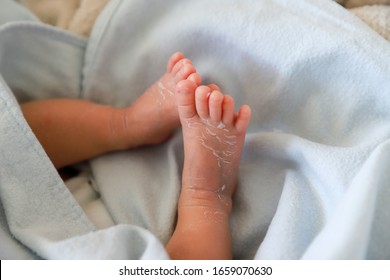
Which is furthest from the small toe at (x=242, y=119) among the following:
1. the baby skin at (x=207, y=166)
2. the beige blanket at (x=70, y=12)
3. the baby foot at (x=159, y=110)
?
the beige blanket at (x=70, y=12)

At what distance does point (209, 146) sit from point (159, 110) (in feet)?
0.44

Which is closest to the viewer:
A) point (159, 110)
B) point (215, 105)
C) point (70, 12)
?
point (215, 105)

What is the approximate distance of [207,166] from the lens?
774 mm

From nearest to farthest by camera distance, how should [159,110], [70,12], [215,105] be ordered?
1. [215,105]
2. [159,110]
3. [70,12]

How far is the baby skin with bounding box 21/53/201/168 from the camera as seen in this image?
87 cm

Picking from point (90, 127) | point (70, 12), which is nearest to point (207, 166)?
point (90, 127)

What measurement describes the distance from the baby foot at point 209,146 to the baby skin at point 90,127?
0.10 meters

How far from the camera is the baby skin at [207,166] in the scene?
718mm

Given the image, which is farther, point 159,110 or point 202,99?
point 159,110

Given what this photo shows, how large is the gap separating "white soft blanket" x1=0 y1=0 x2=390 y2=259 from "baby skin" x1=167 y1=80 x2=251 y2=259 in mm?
43

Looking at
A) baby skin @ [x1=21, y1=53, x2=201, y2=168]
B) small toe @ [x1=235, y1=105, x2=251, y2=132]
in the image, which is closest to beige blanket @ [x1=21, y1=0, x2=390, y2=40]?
baby skin @ [x1=21, y1=53, x2=201, y2=168]

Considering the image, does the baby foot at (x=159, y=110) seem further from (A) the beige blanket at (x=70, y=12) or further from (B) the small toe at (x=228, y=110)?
(A) the beige blanket at (x=70, y=12)

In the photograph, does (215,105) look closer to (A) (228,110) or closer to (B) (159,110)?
(A) (228,110)

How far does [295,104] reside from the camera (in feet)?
2.74
